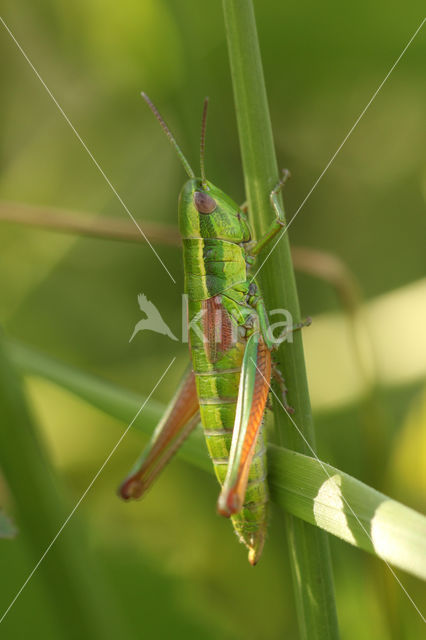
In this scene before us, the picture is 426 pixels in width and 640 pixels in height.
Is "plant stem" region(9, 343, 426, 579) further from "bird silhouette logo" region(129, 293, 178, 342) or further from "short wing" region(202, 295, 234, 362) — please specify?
"bird silhouette logo" region(129, 293, 178, 342)

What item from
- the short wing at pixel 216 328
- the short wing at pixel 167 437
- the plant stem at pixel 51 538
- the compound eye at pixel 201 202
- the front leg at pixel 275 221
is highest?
the compound eye at pixel 201 202

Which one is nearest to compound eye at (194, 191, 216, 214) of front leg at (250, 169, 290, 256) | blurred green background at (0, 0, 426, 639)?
front leg at (250, 169, 290, 256)

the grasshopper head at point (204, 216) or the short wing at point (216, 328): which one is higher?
the grasshopper head at point (204, 216)

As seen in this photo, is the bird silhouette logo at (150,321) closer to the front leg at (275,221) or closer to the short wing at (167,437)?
the short wing at (167,437)

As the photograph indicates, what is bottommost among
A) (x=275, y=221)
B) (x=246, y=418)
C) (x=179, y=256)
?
(x=246, y=418)

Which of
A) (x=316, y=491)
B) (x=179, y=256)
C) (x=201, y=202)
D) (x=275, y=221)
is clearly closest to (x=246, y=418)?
(x=316, y=491)

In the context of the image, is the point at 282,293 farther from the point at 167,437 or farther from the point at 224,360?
the point at 167,437

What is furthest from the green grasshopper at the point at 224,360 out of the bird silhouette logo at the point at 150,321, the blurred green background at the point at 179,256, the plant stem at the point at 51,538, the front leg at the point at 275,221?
the bird silhouette logo at the point at 150,321
